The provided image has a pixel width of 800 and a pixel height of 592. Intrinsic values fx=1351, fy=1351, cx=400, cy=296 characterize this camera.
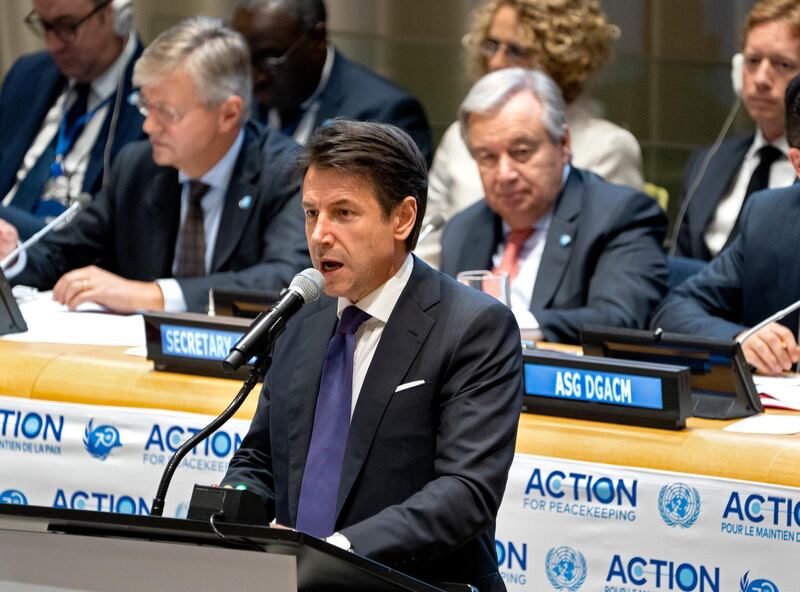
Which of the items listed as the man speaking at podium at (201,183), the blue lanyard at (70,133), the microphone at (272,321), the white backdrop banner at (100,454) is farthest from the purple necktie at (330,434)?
the blue lanyard at (70,133)

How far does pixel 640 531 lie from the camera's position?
2.36 metres

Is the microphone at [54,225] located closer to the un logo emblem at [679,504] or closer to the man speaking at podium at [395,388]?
the man speaking at podium at [395,388]

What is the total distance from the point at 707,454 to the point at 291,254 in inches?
69.0

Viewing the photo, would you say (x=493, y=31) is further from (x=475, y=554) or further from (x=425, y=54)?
(x=475, y=554)

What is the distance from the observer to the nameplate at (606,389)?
2428 millimetres

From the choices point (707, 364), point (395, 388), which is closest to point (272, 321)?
point (395, 388)

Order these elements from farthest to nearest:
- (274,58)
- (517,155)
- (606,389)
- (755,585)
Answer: (274,58) < (517,155) < (606,389) < (755,585)

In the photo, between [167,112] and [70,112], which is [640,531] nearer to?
[167,112]

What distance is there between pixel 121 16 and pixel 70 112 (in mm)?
401

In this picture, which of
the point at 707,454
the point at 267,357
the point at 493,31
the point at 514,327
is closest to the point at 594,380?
the point at 707,454

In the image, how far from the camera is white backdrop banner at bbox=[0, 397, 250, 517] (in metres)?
2.74

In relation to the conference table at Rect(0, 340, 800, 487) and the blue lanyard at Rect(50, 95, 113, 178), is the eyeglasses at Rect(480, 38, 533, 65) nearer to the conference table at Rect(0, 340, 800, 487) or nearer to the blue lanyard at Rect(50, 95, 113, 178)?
the blue lanyard at Rect(50, 95, 113, 178)

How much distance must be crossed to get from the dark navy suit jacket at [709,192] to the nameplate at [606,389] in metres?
1.72

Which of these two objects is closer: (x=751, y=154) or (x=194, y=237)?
(x=194, y=237)
